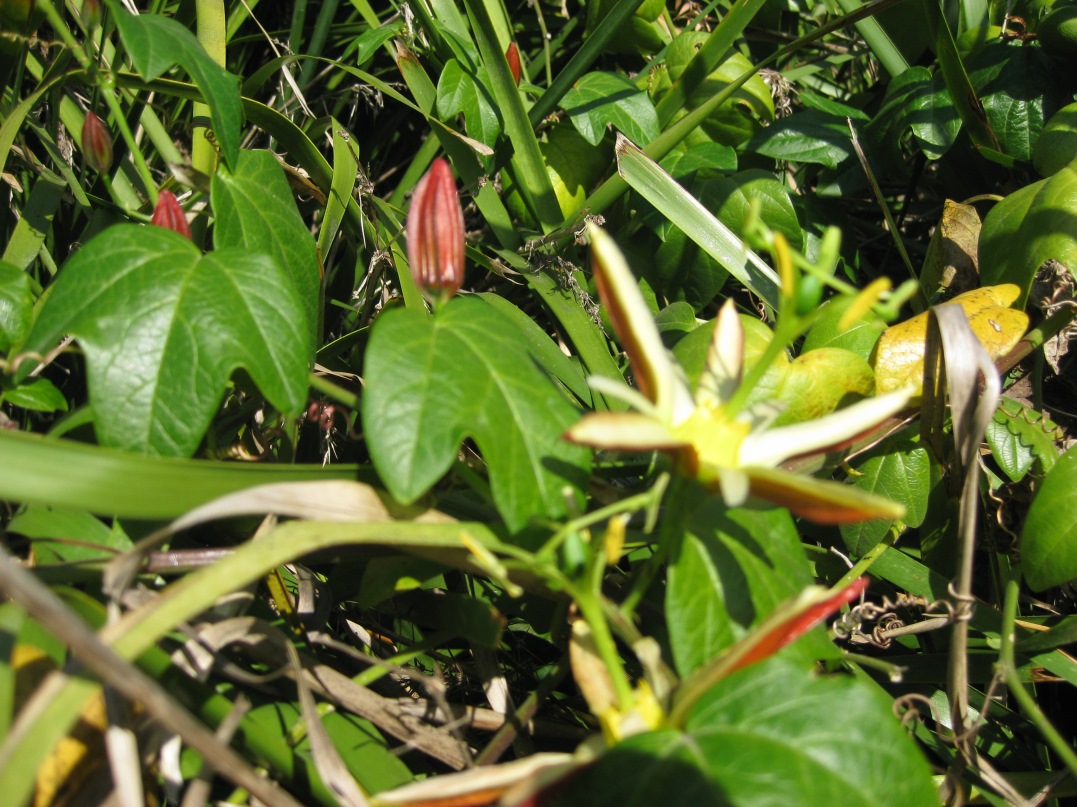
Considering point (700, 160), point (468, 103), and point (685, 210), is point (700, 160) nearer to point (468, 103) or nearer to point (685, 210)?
point (685, 210)

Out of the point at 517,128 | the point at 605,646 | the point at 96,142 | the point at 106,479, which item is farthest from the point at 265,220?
the point at 605,646

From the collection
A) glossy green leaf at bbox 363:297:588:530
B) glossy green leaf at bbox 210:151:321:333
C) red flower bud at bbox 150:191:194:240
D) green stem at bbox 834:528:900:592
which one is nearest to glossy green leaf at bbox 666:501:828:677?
glossy green leaf at bbox 363:297:588:530

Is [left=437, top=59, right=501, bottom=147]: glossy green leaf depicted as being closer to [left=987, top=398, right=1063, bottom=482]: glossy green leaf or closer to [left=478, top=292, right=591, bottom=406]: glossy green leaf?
[left=478, top=292, right=591, bottom=406]: glossy green leaf

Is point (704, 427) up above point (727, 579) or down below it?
above

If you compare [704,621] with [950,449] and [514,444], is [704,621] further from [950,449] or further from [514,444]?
[950,449]

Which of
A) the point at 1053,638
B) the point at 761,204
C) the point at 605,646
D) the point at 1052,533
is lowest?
the point at 1053,638

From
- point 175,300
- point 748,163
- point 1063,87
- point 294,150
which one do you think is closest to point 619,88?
point 748,163
